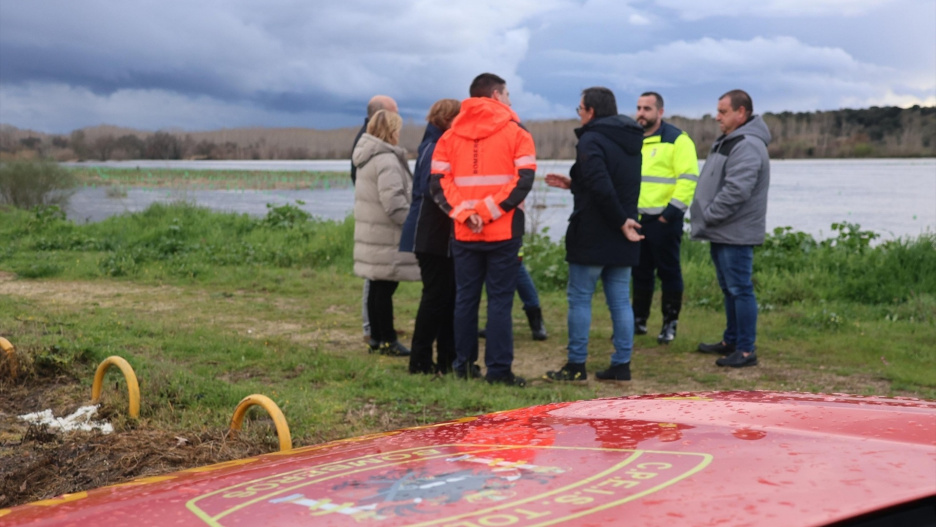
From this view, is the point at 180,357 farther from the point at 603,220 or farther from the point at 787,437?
the point at 787,437

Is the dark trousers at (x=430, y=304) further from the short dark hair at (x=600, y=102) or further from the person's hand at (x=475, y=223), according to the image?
the short dark hair at (x=600, y=102)

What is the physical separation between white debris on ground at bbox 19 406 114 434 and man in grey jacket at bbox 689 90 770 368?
14.9 ft

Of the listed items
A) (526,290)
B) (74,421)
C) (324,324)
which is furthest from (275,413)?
(324,324)

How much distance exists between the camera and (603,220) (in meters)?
6.04

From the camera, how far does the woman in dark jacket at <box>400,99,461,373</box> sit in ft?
20.2

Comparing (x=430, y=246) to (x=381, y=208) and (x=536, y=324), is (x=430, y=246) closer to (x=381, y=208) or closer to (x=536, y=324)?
(x=381, y=208)

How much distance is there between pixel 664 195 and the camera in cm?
745

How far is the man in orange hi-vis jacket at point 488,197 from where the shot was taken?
18.5 feet

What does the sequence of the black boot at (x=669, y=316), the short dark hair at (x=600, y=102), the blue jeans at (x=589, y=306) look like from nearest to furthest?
the short dark hair at (x=600, y=102), the blue jeans at (x=589, y=306), the black boot at (x=669, y=316)

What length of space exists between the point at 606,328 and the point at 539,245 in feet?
10.6

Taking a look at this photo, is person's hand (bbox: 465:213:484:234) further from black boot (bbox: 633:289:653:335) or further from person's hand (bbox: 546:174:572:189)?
black boot (bbox: 633:289:653:335)

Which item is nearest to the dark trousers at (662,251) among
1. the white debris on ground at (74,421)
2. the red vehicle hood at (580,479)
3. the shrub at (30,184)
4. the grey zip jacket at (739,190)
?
the grey zip jacket at (739,190)

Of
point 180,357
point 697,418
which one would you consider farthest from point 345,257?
point 697,418

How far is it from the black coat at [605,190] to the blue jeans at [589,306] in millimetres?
117
